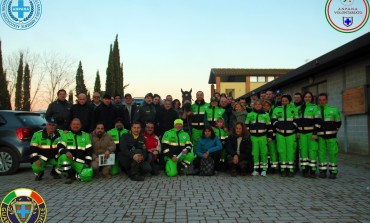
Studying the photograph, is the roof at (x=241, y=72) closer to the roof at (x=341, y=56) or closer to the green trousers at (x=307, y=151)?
the roof at (x=341, y=56)

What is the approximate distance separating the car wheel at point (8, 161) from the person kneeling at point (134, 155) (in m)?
2.92

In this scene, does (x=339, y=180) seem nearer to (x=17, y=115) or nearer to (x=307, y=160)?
(x=307, y=160)

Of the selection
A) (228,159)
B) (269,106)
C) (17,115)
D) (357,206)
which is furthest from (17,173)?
(357,206)

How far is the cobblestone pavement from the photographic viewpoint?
16.3 feet

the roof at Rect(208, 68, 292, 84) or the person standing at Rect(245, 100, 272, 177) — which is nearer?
the person standing at Rect(245, 100, 272, 177)

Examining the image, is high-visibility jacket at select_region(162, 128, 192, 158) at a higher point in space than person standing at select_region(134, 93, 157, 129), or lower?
lower

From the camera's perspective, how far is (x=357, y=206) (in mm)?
5520

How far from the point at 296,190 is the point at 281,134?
2025 millimetres

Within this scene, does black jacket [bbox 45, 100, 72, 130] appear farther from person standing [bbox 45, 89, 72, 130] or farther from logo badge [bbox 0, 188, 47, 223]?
logo badge [bbox 0, 188, 47, 223]

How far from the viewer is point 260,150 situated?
8.66 meters

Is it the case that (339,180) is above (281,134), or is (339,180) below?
below

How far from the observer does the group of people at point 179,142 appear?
8.06 meters

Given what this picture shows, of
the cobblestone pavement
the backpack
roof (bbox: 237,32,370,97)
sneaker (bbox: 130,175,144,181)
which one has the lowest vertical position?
the cobblestone pavement

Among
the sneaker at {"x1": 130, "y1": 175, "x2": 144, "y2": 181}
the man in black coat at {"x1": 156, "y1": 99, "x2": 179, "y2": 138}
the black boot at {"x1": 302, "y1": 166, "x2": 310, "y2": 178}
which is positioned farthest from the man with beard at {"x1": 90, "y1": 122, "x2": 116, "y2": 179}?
the black boot at {"x1": 302, "y1": 166, "x2": 310, "y2": 178}
